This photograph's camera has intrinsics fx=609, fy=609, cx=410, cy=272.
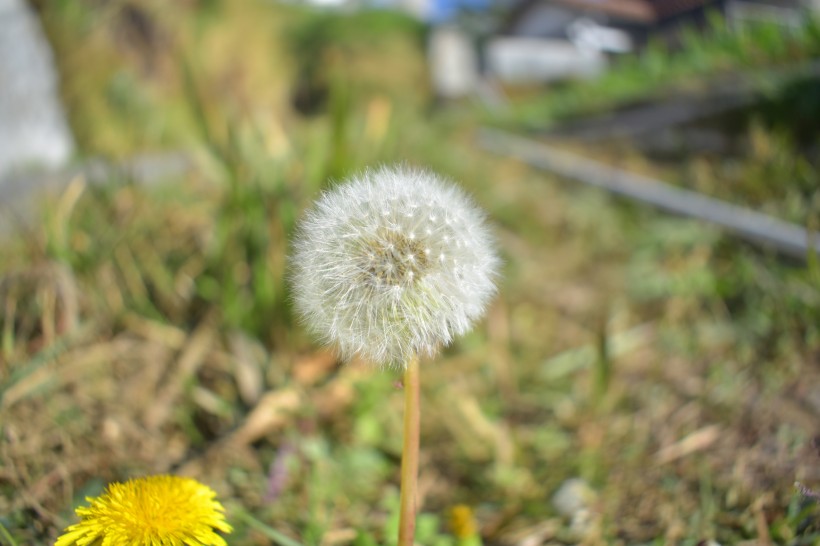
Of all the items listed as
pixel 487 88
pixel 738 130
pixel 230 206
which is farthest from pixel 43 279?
pixel 487 88

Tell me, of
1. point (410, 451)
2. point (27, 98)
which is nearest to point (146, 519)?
point (410, 451)

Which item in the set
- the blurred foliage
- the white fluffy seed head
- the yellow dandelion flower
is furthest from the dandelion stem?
the blurred foliage

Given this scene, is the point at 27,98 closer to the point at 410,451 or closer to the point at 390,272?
the point at 390,272

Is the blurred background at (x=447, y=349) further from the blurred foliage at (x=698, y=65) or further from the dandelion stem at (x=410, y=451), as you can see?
the dandelion stem at (x=410, y=451)

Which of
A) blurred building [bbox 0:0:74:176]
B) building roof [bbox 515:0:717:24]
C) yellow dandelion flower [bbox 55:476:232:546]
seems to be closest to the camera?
yellow dandelion flower [bbox 55:476:232:546]

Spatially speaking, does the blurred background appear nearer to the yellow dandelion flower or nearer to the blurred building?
the blurred building

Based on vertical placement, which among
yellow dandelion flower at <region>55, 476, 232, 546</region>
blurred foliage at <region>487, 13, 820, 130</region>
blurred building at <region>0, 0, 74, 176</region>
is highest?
blurred foliage at <region>487, 13, 820, 130</region>

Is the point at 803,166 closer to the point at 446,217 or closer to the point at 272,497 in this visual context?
the point at 446,217
